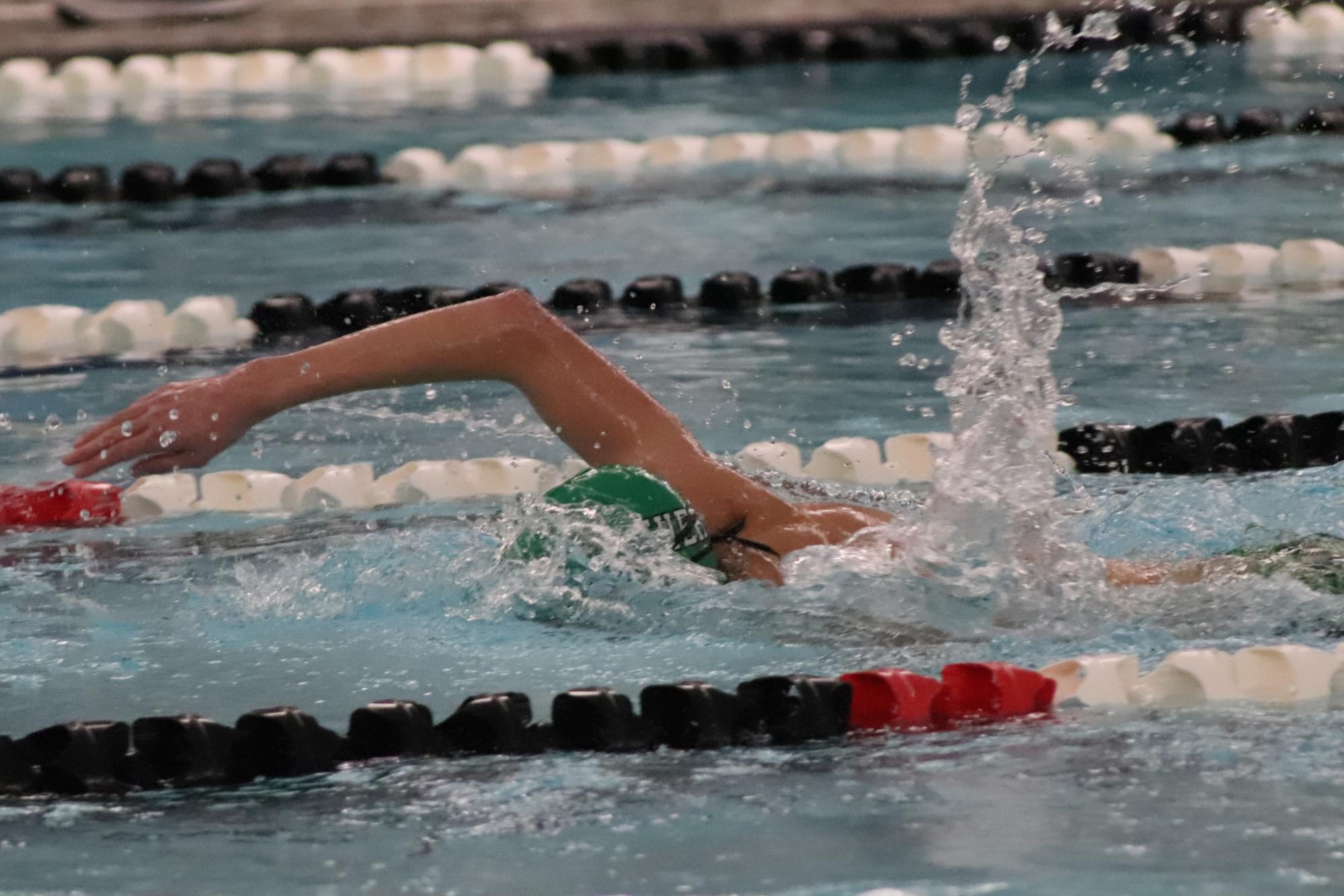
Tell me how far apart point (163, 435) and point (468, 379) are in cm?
48

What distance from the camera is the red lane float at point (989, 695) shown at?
8.42 feet

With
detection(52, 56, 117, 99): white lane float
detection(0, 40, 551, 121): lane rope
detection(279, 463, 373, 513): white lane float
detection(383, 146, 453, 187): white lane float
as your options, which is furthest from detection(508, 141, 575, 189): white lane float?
detection(279, 463, 373, 513): white lane float

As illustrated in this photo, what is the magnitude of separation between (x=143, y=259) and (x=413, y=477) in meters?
2.55

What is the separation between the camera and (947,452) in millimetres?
3018

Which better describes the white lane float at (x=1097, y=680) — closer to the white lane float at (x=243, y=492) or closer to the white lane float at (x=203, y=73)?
the white lane float at (x=243, y=492)

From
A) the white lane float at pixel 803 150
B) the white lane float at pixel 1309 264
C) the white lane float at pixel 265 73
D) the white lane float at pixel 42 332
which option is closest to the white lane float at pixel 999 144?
the white lane float at pixel 803 150

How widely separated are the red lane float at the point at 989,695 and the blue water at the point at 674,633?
0.06m

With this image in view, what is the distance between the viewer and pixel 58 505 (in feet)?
12.4

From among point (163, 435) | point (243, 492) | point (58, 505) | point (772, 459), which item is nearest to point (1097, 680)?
point (163, 435)

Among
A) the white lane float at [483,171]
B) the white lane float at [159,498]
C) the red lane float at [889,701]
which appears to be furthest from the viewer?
the white lane float at [483,171]

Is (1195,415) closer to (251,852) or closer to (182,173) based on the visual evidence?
(251,852)

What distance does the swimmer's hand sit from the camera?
255 cm

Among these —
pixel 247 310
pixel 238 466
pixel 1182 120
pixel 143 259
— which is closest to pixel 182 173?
pixel 143 259

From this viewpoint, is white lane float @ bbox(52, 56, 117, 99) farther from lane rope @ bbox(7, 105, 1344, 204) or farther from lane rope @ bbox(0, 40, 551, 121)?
lane rope @ bbox(7, 105, 1344, 204)
